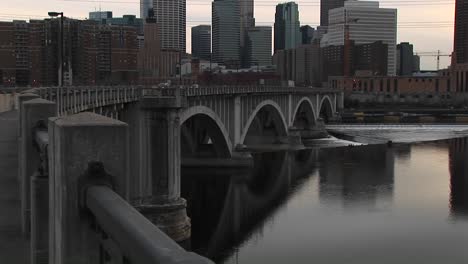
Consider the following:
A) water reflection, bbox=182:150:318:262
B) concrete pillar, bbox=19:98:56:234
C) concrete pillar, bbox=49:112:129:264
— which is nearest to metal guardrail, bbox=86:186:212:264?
concrete pillar, bbox=49:112:129:264

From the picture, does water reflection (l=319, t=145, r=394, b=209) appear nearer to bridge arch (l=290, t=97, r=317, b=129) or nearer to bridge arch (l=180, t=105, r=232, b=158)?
bridge arch (l=180, t=105, r=232, b=158)

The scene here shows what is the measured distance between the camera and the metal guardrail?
7.80 ft

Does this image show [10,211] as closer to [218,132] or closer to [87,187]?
[87,187]

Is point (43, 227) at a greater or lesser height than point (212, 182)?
greater

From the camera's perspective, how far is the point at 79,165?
3.51m

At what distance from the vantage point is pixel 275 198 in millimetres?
46500

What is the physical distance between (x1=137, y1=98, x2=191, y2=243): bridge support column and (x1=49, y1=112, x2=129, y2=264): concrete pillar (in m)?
26.8

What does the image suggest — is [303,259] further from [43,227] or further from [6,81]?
[6,81]

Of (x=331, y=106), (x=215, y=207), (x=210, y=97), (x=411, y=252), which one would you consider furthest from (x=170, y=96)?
(x=331, y=106)

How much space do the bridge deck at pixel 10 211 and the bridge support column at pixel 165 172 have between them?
20496mm

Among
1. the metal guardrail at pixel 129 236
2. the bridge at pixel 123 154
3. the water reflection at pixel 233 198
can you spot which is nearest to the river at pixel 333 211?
the water reflection at pixel 233 198

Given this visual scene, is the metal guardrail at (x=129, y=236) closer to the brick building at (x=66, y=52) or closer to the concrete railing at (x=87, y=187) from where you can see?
the concrete railing at (x=87, y=187)

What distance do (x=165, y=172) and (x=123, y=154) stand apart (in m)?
28.4

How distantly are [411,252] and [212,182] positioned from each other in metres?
23.2
